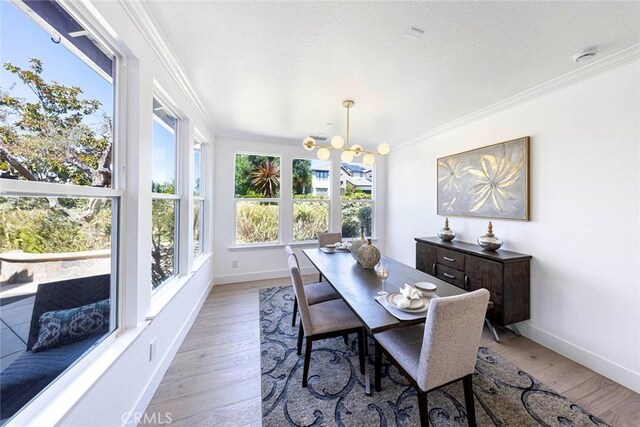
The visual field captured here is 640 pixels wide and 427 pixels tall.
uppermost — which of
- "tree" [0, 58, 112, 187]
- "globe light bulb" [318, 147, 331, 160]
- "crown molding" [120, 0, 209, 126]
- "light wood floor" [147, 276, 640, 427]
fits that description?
"crown molding" [120, 0, 209, 126]

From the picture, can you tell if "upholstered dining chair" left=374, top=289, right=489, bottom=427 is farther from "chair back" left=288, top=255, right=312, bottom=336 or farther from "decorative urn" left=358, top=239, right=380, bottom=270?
"decorative urn" left=358, top=239, right=380, bottom=270

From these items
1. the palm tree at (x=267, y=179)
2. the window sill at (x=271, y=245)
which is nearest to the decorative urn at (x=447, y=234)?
the window sill at (x=271, y=245)

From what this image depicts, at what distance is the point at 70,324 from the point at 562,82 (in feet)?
13.0

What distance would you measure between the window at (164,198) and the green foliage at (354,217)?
120 inches

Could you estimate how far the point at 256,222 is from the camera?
4.21 metres

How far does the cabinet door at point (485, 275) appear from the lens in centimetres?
227

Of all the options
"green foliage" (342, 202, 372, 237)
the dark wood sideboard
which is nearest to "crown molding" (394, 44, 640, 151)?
the dark wood sideboard

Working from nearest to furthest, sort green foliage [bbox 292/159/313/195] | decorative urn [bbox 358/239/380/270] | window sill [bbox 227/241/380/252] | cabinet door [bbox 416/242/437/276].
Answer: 1. decorative urn [bbox 358/239/380/270]
2. cabinet door [bbox 416/242/437/276]
3. window sill [bbox 227/241/380/252]
4. green foliage [bbox 292/159/313/195]

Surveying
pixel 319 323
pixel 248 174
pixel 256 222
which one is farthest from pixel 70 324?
pixel 248 174

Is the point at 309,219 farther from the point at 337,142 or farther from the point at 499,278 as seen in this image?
the point at 499,278

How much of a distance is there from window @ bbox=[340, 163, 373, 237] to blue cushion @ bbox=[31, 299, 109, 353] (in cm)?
384

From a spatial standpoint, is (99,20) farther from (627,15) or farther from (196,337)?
(627,15)

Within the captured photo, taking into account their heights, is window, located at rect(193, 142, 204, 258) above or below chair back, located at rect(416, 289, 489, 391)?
above

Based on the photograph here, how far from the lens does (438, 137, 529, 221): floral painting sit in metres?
2.46
